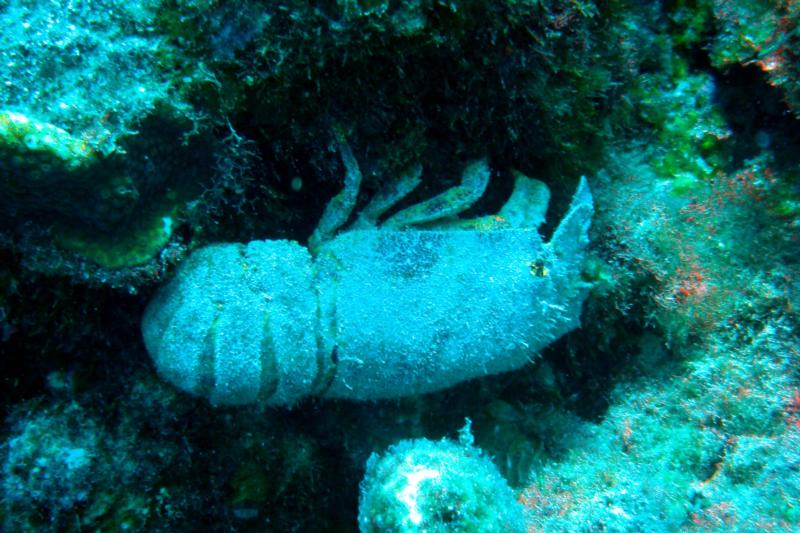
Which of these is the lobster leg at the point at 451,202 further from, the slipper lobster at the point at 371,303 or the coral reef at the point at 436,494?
the coral reef at the point at 436,494

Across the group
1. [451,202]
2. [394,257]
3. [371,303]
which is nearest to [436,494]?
[371,303]

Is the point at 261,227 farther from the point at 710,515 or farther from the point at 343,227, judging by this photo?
the point at 710,515

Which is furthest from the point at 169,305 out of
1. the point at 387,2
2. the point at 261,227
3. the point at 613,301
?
the point at 613,301

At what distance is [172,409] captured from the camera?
3150mm

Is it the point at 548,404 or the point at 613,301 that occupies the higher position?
the point at 613,301

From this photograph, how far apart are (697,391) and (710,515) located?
2.46ft

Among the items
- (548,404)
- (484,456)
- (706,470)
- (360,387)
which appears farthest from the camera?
(548,404)

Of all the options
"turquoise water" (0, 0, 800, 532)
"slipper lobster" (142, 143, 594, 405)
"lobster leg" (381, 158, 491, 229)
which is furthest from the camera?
"lobster leg" (381, 158, 491, 229)

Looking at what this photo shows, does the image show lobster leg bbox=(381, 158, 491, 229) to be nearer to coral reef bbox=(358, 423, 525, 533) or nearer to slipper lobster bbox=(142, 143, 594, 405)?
slipper lobster bbox=(142, 143, 594, 405)

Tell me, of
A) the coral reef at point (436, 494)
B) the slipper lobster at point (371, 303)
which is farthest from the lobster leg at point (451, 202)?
the coral reef at point (436, 494)

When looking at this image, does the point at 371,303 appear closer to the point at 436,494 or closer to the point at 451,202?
the point at 451,202

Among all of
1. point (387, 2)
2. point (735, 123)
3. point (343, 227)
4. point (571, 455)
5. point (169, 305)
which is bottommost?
point (169, 305)

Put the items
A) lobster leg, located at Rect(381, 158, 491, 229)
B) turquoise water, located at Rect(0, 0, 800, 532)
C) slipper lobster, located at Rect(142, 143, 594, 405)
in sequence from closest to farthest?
turquoise water, located at Rect(0, 0, 800, 532)
slipper lobster, located at Rect(142, 143, 594, 405)
lobster leg, located at Rect(381, 158, 491, 229)

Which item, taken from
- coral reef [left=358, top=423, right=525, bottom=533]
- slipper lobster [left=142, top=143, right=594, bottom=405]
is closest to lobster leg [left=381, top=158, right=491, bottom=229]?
slipper lobster [left=142, top=143, right=594, bottom=405]
